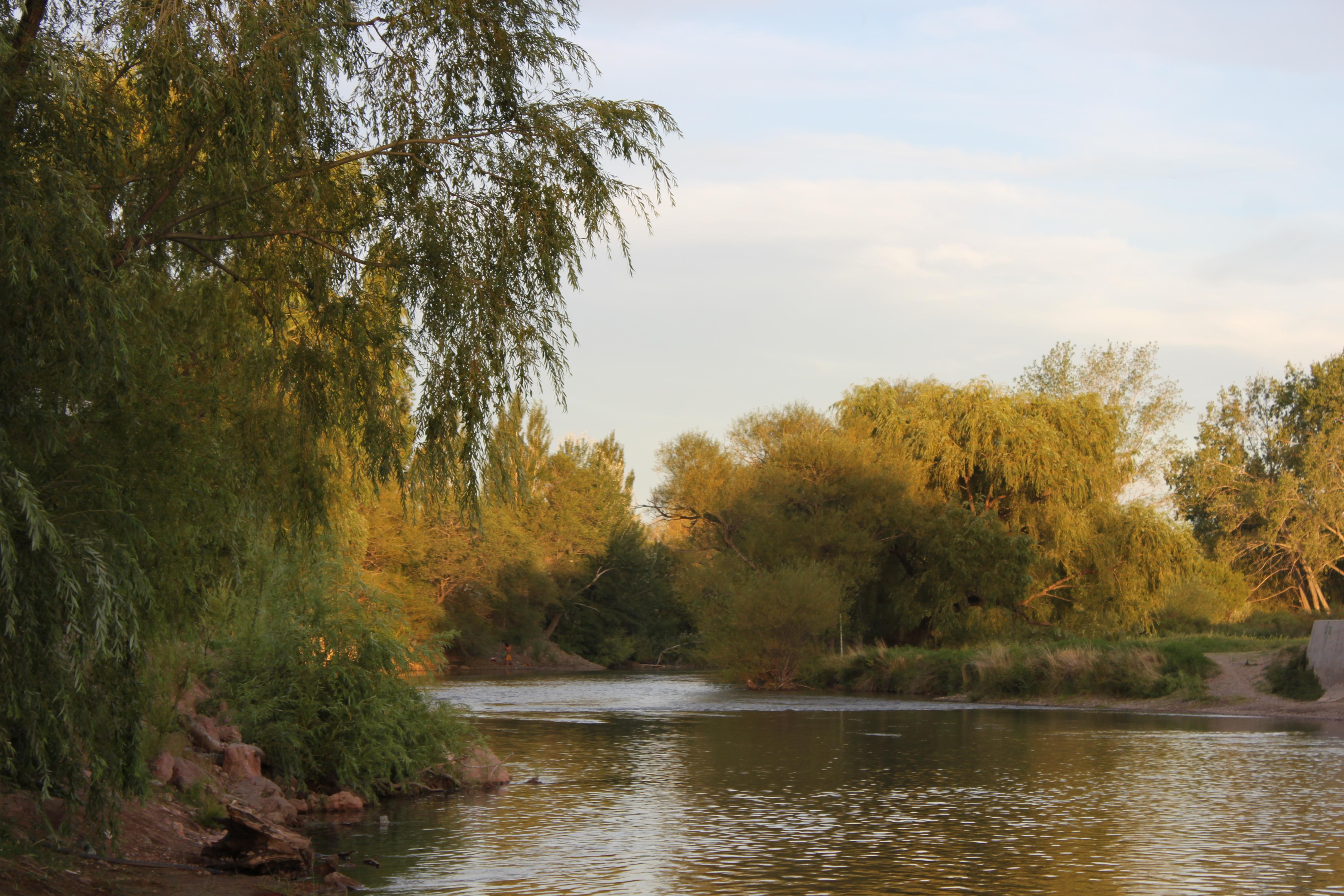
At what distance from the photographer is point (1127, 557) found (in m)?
46.1

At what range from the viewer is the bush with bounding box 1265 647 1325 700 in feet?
111

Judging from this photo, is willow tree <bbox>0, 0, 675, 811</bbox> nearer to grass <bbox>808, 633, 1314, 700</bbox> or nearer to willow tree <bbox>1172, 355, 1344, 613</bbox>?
grass <bbox>808, 633, 1314, 700</bbox>

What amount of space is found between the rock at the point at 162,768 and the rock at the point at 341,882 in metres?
3.34

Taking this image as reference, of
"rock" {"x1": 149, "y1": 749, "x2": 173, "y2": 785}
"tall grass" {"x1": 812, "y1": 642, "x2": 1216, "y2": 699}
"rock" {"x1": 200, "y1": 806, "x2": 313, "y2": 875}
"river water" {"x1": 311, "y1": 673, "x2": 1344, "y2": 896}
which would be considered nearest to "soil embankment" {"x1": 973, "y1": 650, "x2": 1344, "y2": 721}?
"tall grass" {"x1": 812, "y1": 642, "x2": 1216, "y2": 699}

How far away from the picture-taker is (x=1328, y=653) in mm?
34062

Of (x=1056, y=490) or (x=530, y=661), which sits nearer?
(x=1056, y=490)

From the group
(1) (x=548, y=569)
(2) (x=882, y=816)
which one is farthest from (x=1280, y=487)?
(2) (x=882, y=816)

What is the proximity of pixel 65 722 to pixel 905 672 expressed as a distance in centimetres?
3685

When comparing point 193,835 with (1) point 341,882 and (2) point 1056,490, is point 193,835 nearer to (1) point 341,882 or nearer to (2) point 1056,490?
(1) point 341,882

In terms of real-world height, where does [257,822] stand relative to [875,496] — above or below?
below

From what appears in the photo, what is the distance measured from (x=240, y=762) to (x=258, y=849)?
435 cm

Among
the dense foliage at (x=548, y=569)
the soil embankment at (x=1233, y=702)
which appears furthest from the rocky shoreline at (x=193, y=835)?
the dense foliage at (x=548, y=569)

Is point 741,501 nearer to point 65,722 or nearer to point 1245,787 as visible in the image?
point 1245,787

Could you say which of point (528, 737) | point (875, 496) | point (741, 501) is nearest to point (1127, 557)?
point (875, 496)
